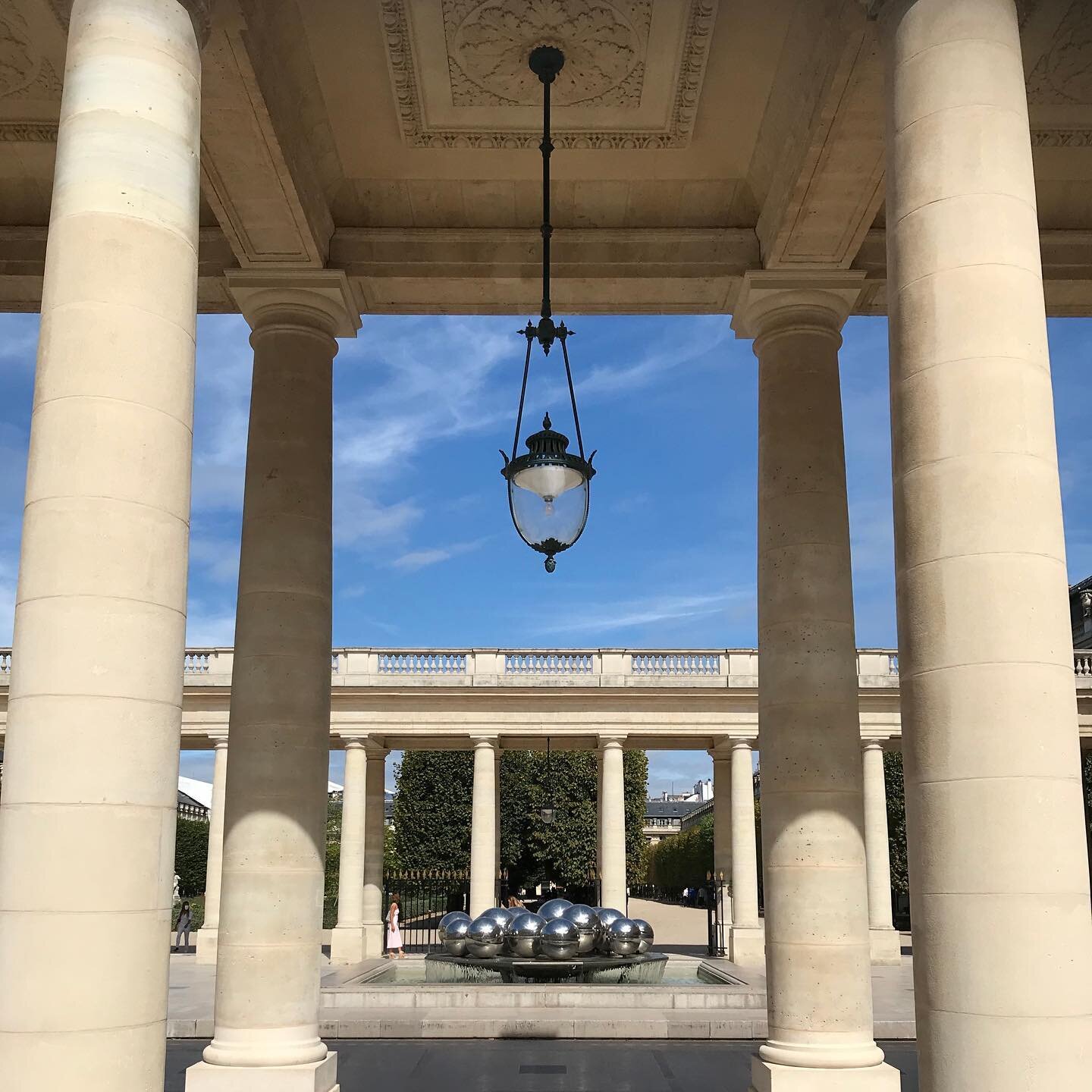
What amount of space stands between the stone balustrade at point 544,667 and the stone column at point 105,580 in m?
74.5

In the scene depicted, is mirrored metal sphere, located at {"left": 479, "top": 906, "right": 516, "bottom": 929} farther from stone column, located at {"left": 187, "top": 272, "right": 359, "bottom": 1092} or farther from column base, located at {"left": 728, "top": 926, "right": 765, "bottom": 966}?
stone column, located at {"left": 187, "top": 272, "right": 359, "bottom": 1092}

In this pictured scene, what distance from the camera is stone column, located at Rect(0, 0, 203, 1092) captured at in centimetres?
1241

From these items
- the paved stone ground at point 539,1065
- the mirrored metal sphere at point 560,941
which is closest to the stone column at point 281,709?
the paved stone ground at point 539,1065

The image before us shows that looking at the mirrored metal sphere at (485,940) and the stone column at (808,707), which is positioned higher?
the stone column at (808,707)

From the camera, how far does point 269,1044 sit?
22000mm

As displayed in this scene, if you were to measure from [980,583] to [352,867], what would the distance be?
7489 centimetres

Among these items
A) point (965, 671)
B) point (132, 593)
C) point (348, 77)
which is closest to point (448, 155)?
point (348, 77)

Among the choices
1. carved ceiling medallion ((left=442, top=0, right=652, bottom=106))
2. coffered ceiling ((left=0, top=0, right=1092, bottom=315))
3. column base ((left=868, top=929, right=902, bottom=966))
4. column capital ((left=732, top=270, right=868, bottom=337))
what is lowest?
column base ((left=868, top=929, right=902, bottom=966))

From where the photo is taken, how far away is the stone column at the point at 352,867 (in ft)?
261

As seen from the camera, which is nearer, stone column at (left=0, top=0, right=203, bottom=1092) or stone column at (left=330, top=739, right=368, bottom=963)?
stone column at (left=0, top=0, right=203, bottom=1092)

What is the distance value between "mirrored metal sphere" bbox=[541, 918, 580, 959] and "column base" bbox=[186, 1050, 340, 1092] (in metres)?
33.8

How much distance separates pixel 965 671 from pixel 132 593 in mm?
9101

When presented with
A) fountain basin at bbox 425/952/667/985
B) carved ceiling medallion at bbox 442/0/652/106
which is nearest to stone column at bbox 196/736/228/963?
fountain basin at bbox 425/952/667/985

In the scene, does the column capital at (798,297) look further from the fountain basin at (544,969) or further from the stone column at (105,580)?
the fountain basin at (544,969)
